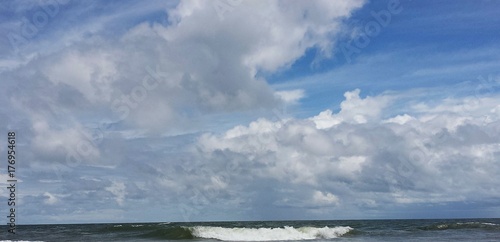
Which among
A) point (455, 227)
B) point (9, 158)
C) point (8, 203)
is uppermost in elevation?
point (9, 158)

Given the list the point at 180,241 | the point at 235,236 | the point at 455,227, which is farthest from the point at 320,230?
the point at 455,227

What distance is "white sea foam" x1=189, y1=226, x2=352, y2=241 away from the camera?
44.6 m

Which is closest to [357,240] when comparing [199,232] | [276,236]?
[276,236]

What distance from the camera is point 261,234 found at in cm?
4484

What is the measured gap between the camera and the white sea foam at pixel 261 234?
44.6 meters

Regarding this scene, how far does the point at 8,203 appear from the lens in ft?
83.8

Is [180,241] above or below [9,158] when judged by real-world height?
below

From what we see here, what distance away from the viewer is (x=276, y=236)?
147 ft

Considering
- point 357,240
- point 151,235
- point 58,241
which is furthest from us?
point 151,235

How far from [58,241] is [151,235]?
9.96 m

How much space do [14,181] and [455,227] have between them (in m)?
54.2

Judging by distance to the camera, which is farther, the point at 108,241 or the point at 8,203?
the point at 108,241

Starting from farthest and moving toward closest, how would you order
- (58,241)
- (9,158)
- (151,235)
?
(151,235)
(58,241)
(9,158)

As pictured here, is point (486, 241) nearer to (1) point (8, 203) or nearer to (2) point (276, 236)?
(2) point (276, 236)
